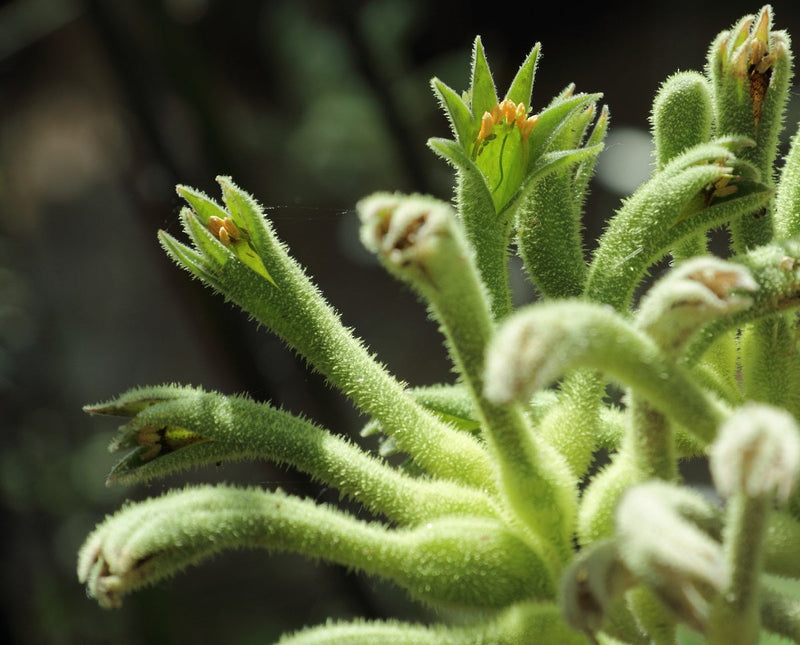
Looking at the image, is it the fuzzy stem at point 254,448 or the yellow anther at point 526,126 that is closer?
the fuzzy stem at point 254,448

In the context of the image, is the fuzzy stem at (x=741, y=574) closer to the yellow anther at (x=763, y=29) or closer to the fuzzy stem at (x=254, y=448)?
the fuzzy stem at (x=254, y=448)

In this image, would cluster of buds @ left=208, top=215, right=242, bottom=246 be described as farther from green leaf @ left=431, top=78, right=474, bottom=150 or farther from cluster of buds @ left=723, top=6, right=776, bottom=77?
cluster of buds @ left=723, top=6, right=776, bottom=77

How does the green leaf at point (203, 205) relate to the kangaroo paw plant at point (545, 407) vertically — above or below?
above

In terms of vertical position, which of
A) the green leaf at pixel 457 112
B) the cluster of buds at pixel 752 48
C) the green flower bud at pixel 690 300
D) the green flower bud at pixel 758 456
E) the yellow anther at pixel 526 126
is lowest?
the green flower bud at pixel 758 456

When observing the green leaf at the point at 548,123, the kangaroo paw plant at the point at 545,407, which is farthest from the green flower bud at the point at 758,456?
the green leaf at the point at 548,123

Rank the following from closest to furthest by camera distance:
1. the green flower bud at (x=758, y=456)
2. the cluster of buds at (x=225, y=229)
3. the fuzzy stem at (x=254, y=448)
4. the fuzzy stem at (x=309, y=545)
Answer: the green flower bud at (x=758, y=456), the fuzzy stem at (x=309, y=545), the fuzzy stem at (x=254, y=448), the cluster of buds at (x=225, y=229)

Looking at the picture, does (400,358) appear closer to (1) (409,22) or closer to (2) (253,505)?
(1) (409,22)

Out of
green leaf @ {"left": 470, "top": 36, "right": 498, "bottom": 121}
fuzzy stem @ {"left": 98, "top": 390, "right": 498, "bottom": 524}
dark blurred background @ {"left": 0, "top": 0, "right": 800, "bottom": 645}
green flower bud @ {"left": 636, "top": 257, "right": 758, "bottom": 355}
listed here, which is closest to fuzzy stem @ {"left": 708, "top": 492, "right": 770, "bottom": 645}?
green flower bud @ {"left": 636, "top": 257, "right": 758, "bottom": 355}


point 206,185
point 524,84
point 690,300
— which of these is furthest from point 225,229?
point 206,185

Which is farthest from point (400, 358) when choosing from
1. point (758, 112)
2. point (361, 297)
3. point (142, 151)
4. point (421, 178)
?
point (758, 112)
